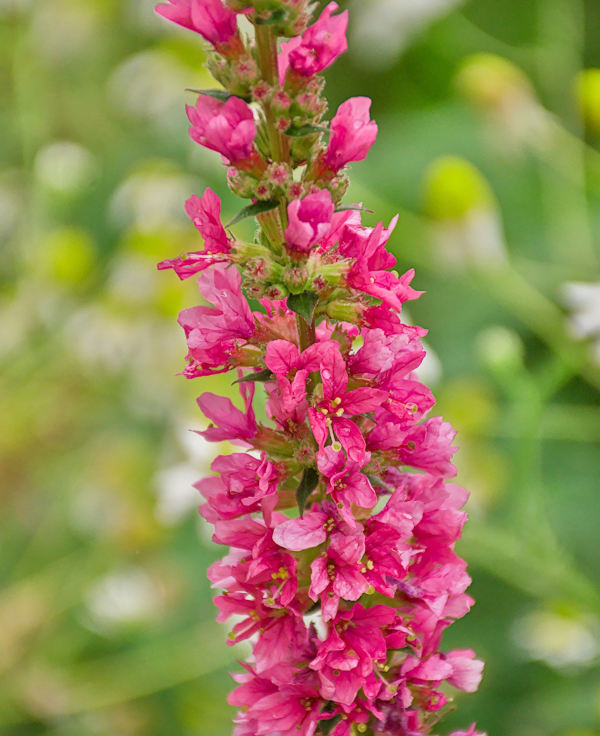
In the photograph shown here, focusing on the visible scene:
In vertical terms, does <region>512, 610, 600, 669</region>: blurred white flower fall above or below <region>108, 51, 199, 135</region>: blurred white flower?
below

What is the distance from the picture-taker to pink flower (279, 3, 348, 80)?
0.66ft

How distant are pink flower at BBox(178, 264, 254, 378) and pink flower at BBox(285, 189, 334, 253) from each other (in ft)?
0.10

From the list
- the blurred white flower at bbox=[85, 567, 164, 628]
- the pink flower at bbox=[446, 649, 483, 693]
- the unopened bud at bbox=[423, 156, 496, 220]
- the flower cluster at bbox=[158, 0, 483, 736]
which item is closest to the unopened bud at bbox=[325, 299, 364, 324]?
the flower cluster at bbox=[158, 0, 483, 736]

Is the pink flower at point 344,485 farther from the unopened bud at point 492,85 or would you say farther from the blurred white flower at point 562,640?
the unopened bud at point 492,85

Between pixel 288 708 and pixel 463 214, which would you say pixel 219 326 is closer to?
pixel 288 708

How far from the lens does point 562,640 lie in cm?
54

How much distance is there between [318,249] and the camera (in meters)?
0.22

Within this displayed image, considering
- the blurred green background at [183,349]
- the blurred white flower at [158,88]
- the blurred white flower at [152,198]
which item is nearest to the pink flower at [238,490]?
the blurred green background at [183,349]

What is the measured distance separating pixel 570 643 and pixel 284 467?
385mm

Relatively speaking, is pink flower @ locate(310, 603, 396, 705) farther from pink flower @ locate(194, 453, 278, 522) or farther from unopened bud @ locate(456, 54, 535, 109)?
unopened bud @ locate(456, 54, 535, 109)

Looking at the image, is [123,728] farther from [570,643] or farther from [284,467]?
[284,467]

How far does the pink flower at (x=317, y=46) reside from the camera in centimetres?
20

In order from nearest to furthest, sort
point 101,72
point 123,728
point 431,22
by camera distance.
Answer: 1. point 123,728
2. point 431,22
3. point 101,72

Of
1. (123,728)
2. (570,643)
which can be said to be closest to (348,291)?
(570,643)
